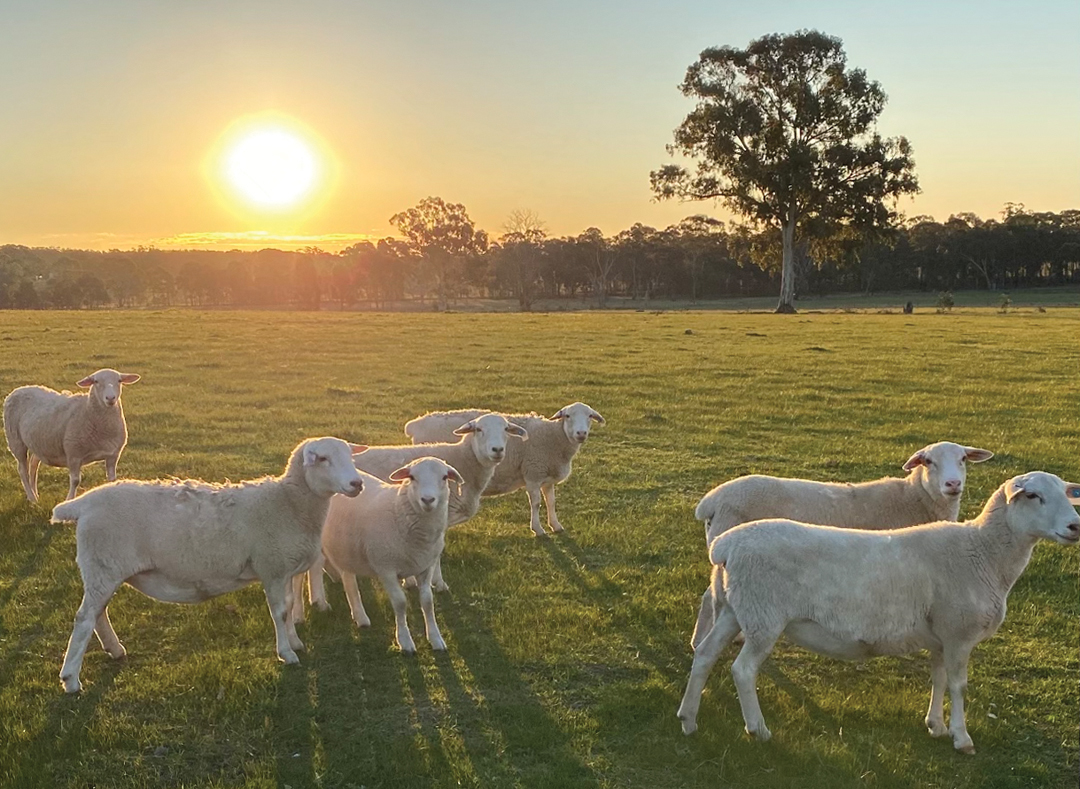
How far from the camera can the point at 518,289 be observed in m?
102

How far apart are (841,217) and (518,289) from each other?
55.3 m

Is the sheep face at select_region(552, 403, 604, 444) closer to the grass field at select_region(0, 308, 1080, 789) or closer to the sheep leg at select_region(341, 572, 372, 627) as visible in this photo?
the grass field at select_region(0, 308, 1080, 789)

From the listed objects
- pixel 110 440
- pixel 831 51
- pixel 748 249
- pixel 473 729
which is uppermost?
pixel 831 51

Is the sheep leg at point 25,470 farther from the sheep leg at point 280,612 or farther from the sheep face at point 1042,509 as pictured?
the sheep face at point 1042,509

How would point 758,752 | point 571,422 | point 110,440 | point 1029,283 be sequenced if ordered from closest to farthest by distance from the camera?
point 758,752 → point 571,422 → point 110,440 → point 1029,283

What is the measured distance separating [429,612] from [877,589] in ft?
11.4

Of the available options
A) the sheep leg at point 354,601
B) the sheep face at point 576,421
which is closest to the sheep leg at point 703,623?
the sheep leg at point 354,601

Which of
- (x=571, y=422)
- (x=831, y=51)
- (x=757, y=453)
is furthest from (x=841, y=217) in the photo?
(x=571, y=422)

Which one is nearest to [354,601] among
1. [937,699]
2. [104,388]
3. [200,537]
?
[200,537]

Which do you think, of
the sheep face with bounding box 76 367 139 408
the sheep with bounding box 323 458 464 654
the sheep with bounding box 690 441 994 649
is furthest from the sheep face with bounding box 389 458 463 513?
the sheep face with bounding box 76 367 139 408

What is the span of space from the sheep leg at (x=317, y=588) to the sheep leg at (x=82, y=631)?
1815mm

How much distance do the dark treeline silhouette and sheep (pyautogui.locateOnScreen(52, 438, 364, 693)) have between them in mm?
82065

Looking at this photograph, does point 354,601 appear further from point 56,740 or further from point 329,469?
point 56,740

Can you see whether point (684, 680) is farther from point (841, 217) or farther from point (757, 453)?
point (841, 217)
